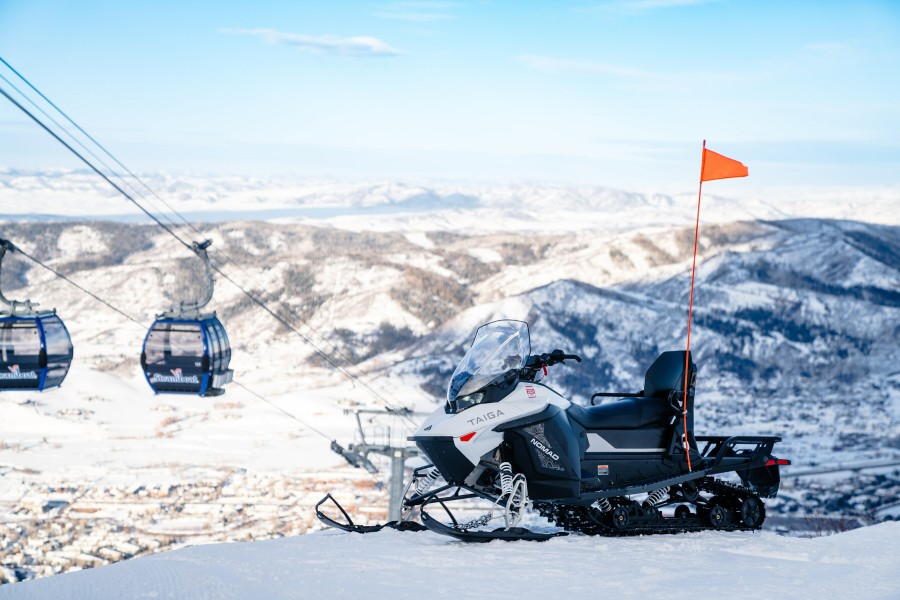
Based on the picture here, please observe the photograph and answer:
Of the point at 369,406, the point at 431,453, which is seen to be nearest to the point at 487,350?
the point at 431,453

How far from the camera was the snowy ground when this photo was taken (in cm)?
648

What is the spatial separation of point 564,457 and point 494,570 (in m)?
1.61

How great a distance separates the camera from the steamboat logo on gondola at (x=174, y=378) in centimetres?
1650

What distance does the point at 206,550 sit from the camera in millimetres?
7801

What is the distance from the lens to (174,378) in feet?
54.2

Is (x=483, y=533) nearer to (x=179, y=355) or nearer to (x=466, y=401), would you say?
(x=466, y=401)

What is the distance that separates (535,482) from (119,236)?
112m

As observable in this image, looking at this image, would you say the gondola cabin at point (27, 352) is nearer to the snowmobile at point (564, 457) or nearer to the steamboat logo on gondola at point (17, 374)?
the steamboat logo on gondola at point (17, 374)

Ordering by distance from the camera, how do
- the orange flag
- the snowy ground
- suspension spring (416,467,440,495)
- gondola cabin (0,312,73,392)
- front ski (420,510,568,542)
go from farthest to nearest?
gondola cabin (0,312,73,392) < the orange flag < suspension spring (416,467,440,495) < front ski (420,510,568,542) < the snowy ground

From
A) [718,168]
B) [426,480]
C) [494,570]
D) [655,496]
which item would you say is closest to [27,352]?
[426,480]

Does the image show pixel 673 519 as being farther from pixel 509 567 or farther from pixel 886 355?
pixel 886 355

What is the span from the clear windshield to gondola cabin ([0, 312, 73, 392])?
989 cm

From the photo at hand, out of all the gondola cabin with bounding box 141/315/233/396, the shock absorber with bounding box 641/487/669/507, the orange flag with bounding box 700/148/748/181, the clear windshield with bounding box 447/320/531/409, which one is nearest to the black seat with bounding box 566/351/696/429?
the shock absorber with bounding box 641/487/669/507

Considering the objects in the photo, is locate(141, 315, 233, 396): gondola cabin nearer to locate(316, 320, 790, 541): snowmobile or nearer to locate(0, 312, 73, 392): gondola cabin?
locate(0, 312, 73, 392): gondola cabin
